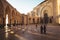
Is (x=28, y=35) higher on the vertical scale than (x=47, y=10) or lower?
lower

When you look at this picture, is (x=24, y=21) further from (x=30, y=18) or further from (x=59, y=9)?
(x=59, y=9)

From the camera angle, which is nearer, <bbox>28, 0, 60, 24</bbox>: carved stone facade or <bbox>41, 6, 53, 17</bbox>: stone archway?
<bbox>28, 0, 60, 24</bbox>: carved stone facade

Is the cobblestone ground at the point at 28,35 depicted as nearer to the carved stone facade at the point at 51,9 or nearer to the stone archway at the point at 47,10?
the carved stone facade at the point at 51,9

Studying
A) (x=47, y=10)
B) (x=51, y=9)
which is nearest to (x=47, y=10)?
(x=47, y=10)

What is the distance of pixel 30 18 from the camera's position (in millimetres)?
64250

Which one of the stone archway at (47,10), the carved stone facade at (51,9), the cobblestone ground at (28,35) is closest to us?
the cobblestone ground at (28,35)

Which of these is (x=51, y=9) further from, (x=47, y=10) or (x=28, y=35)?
(x=28, y=35)

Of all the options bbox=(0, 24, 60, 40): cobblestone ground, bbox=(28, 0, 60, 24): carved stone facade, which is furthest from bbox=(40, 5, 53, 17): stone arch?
bbox=(0, 24, 60, 40): cobblestone ground

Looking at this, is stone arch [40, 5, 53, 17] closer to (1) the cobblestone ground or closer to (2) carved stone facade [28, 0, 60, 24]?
(2) carved stone facade [28, 0, 60, 24]

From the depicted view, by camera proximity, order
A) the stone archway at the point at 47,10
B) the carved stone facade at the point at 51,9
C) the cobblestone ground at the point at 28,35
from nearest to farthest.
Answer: the cobblestone ground at the point at 28,35, the carved stone facade at the point at 51,9, the stone archway at the point at 47,10

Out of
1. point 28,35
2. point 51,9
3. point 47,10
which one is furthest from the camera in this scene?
point 47,10

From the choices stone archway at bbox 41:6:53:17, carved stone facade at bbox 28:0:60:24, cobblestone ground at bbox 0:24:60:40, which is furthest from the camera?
stone archway at bbox 41:6:53:17

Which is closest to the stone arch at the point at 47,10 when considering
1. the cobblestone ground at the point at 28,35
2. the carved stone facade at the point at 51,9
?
the carved stone facade at the point at 51,9

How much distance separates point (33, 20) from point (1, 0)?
38920 millimetres
